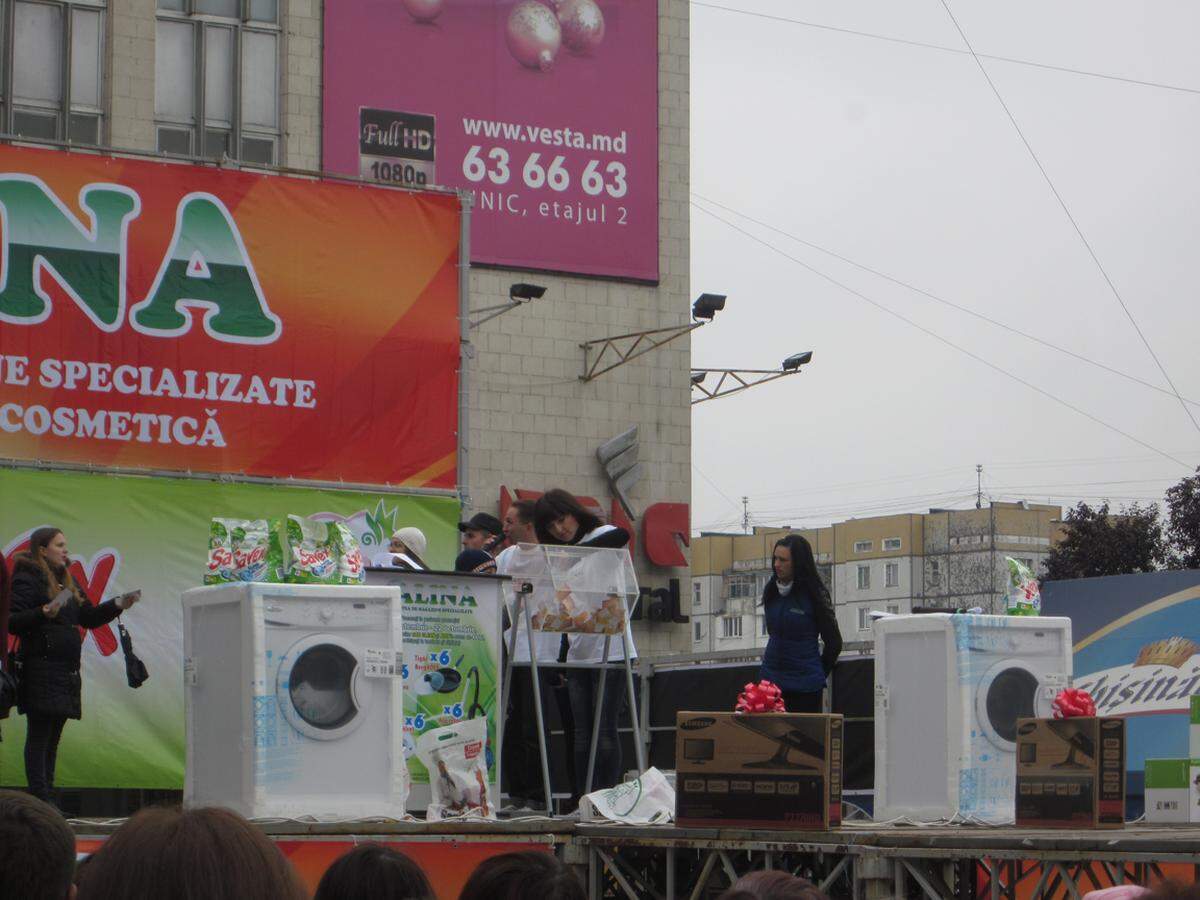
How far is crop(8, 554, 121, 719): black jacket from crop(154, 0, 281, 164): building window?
51.1ft

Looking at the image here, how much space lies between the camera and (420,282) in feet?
38.9

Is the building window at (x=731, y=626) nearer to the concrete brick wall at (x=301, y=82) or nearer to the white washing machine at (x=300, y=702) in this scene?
the concrete brick wall at (x=301, y=82)

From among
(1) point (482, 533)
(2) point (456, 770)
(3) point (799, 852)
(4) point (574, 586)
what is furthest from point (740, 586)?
(3) point (799, 852)

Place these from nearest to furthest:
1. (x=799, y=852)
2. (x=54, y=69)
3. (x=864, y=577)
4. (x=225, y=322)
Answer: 1. (x=799, y=852)
2. (x=225, y=322)
3. (x=54, y=69)
4. (x=864, y=577)

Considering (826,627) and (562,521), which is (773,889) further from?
(826,627)

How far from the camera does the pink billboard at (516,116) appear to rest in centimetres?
2380

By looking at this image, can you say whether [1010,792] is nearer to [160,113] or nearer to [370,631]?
[370,631]

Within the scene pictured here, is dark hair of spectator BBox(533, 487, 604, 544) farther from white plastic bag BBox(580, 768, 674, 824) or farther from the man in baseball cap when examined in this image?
white plastic bag BBox(580, 768, 674, 824)

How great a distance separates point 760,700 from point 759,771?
1.05 feet

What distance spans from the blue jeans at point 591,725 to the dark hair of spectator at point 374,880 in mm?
5641

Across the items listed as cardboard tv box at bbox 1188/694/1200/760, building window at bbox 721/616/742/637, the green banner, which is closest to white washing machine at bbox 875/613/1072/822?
cardboard tv box at bbox 1188/694/1200/760

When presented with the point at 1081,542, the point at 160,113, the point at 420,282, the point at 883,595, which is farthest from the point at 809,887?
the point at 883,595

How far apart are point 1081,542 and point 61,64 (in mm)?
21661

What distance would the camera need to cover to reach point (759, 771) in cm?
761
